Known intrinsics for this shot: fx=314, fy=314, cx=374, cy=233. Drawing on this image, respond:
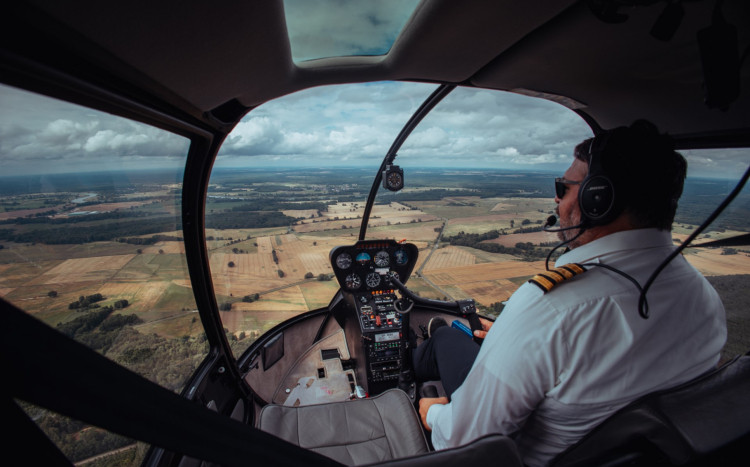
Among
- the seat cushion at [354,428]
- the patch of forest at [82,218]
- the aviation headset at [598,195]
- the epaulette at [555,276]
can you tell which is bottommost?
the seat cushion at [354,428]

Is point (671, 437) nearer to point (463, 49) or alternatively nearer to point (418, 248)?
point (463, 49)

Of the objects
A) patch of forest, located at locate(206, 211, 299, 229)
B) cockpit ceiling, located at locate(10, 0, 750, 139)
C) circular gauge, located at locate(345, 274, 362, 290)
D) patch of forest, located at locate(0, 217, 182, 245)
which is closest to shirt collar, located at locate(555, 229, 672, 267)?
cockpit ceiling, located at locate(10, 0, 750, 139)

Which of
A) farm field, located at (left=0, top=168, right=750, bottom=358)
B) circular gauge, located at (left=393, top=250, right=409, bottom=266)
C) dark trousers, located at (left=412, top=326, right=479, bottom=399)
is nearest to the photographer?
farm field, located at (left=0, top=168, right=750, bottom=358)

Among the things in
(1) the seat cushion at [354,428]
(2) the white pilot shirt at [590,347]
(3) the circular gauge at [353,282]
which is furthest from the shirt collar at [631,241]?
(3) the circular gauge at [353,282]

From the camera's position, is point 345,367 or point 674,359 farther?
point 345,367

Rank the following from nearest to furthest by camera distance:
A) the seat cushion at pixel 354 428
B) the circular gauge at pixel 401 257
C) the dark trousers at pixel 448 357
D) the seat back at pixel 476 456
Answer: the seat back at pixel 476 456, the seat cushion at pixel 354 428, the dark trousers at pixel 448 357, the circular gauge at pixel 401 257

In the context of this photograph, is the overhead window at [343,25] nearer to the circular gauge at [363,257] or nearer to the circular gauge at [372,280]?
the circular gauge at [363,257]

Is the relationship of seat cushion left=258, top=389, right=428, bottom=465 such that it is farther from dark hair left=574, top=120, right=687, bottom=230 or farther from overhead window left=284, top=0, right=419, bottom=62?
overhead window left=284, top=0, right=419, bottom=62

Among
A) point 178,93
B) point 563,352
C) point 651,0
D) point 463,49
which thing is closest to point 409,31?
point 463,49
